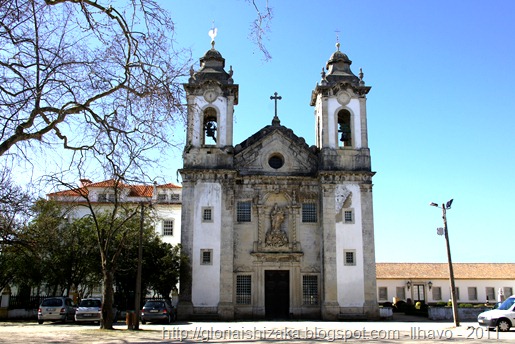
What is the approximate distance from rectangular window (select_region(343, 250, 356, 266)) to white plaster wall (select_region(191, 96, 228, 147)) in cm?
966

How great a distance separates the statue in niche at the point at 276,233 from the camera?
31422mm

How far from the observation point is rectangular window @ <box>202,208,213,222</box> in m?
31.1

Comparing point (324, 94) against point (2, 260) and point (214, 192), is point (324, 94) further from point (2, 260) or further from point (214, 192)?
point (2, 260)

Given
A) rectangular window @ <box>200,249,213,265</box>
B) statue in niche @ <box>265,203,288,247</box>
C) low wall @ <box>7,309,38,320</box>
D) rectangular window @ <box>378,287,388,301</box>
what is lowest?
low wall @ <box>7,309,38,320</box>

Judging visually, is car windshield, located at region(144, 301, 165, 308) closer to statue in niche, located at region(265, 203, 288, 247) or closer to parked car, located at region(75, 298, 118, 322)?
parked car, located at region(75, 298, 118, 322)

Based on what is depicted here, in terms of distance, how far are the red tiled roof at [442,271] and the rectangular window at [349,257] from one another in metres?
24.7

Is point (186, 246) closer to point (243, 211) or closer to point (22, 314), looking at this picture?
point (243, 211)

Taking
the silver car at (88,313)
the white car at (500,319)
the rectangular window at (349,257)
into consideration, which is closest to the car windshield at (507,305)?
the white car at (500,319)

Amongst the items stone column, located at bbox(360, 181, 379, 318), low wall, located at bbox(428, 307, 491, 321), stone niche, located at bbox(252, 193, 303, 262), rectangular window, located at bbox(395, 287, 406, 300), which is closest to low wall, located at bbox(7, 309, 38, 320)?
stone niche, located at bbox(252, 193, 303, 262)

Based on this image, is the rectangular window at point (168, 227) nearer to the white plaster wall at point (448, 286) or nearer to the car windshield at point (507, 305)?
the white plaster wall at point (448, 286)

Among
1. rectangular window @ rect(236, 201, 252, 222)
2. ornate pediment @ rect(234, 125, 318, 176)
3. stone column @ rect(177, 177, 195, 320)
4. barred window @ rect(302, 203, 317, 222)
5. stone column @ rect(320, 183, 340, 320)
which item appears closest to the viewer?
stone column @ rect(177, 177, 195, 320)

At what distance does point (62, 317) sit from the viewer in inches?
1038

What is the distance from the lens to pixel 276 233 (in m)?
31.4

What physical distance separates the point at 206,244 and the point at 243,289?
3400 millimetres
